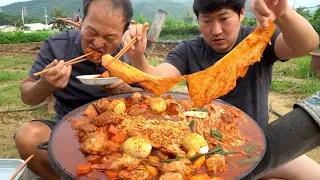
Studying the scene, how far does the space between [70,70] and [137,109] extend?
2.70ft

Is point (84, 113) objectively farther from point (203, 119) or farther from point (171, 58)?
point (171, 58)

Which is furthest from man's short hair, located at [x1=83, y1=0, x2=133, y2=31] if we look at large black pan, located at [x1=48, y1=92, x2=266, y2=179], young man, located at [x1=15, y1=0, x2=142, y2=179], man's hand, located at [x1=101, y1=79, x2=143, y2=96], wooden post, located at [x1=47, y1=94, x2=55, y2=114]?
wooden post, located at [x1=47, y1=94, x2=55, y2=114]

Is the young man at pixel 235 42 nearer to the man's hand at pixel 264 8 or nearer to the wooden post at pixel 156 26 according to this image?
the man's hand at pixel 264 8

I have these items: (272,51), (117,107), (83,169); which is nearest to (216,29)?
(272,51)

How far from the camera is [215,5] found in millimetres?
2891

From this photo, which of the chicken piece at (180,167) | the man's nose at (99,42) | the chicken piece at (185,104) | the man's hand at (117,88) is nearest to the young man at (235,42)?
the man's nose at (99,42)

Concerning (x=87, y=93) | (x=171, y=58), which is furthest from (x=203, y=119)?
(x=87, y=93)

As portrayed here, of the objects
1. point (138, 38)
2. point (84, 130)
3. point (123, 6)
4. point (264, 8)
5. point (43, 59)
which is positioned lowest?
point (84, 130)

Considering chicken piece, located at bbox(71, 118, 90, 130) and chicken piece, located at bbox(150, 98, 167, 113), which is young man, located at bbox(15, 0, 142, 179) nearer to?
chicken piece, located at bbox(71, 118, 90, 130)

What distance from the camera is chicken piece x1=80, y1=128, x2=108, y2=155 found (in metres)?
1.88

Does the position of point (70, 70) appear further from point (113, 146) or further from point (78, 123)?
point (113, 146)

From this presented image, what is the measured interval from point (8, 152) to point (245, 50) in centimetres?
428

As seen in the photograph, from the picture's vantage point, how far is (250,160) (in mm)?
1830

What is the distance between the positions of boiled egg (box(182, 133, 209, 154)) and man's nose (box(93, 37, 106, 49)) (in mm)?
1602
